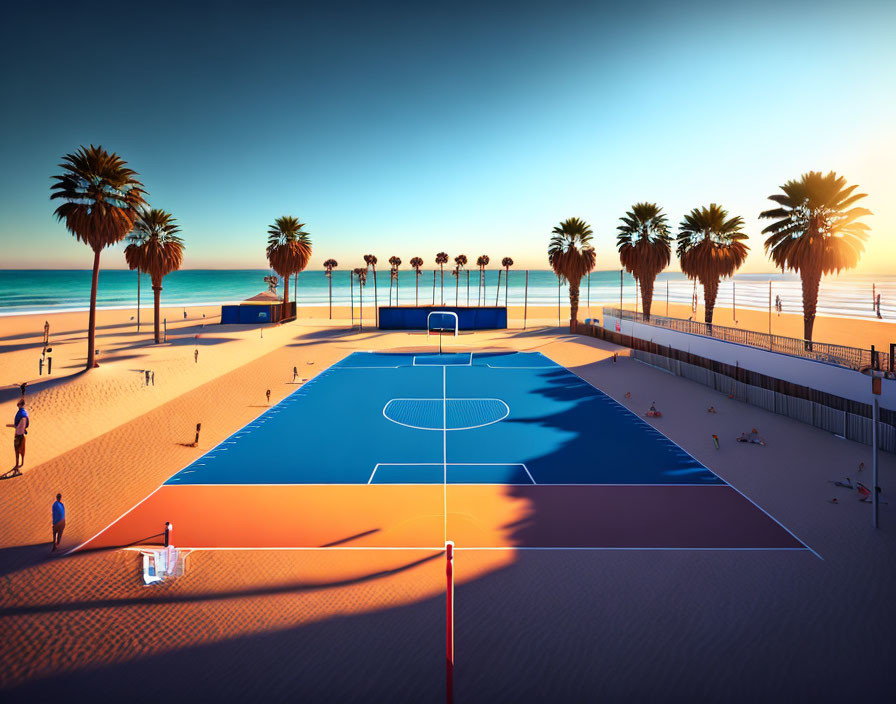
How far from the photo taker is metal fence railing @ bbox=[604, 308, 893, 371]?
21969mm

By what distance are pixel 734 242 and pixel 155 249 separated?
57.9 metres

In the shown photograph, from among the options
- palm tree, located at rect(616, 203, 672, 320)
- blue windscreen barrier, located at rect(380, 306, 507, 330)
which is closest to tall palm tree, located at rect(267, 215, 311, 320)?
blue windscreen barrier, located at rect(380, 306, 507, 330)

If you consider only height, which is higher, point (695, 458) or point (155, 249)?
point (155, 249)

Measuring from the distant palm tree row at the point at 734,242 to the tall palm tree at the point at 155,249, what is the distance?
43950 mm

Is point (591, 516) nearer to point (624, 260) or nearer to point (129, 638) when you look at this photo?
point (129, 638)

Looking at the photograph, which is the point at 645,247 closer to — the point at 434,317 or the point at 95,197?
the point at 434,317

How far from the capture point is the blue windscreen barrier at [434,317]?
6794cm

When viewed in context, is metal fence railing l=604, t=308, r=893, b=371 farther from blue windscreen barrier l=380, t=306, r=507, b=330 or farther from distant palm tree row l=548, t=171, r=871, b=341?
blue windscreen barrier l=380, t=306, r=507, b=330

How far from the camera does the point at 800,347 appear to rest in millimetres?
26234

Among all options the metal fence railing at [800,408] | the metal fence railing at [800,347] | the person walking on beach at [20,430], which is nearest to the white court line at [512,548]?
the person walking on beach at [20,430]

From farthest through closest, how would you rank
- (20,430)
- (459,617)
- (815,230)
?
1. (815,230)
2. (20,430)
3. (459,617)

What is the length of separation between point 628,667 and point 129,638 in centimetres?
988

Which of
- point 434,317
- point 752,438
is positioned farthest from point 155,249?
point 752,438

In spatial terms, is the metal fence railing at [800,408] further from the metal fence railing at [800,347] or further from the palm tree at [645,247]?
the palm tree at [645,247]
